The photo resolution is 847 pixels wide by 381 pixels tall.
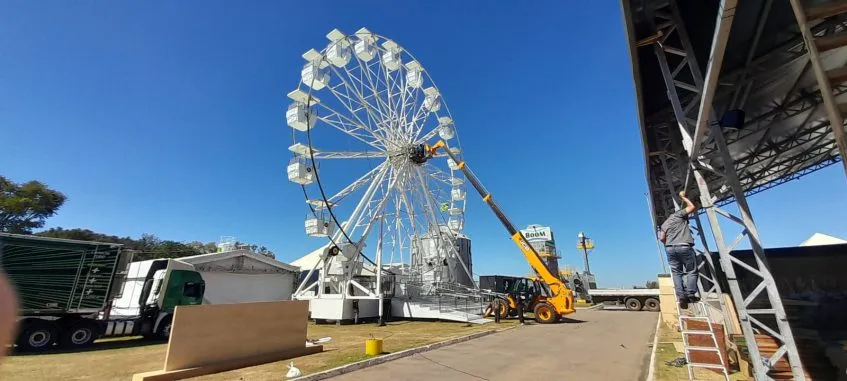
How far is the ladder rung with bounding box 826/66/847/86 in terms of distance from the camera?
320 centimetres

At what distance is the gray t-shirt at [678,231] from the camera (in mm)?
6477

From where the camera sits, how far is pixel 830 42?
10.8 ft

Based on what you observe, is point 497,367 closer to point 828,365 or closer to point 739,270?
point 828,365

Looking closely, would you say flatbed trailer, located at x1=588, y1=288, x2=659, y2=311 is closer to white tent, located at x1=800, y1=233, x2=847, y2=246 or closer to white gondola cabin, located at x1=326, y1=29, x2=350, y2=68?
white tent, located at x1=800, y1=233, x2=847, y2=246

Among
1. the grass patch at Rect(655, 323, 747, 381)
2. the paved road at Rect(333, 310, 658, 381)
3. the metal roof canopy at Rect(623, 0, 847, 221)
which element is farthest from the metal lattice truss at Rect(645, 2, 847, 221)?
the paved road at Rect(333, 310, 658, 381)

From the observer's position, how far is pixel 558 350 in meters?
11.4

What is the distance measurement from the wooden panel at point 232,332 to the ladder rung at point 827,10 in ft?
36.4

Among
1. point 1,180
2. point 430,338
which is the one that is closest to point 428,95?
point 430,338

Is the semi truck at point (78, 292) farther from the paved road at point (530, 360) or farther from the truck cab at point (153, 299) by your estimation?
the paved road at point (530, 360)

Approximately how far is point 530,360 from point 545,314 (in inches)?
391

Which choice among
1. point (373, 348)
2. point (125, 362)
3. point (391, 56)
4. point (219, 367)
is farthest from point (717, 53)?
point (391, 56)

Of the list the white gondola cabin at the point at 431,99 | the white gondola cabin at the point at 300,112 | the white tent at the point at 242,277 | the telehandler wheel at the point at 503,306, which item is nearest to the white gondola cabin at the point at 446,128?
the white gondola cabin at the point at 431,99

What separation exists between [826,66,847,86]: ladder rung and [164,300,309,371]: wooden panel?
36.0 ft

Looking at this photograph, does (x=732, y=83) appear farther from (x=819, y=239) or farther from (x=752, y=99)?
(x=819, y=239)
